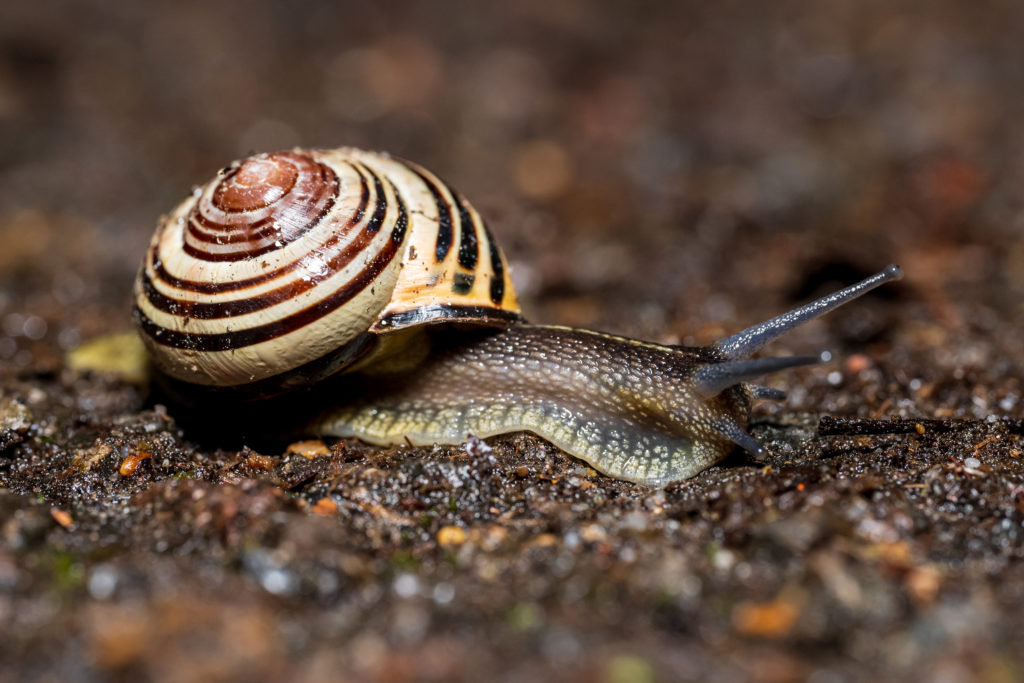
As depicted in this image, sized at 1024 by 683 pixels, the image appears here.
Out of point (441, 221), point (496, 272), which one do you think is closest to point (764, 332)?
point (496, 272)

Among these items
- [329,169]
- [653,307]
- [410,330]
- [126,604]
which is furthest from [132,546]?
[653,307]

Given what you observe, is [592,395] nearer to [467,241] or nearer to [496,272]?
[496,272]

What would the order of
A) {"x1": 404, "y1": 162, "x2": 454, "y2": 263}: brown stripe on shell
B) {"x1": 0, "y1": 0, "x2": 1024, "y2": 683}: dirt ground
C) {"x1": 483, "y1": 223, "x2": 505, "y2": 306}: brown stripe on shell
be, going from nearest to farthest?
{"x1": 0, "y1": 0, "x2": 1024, "y2": 683}: dirt ground, {"x1": 404, "y1": 162, "x2": 454, "y2": 263}: brown stripe on shell, {"x1": 483, "y1": 223, "x2": 505, "y2": 306}: brown stripe on shell

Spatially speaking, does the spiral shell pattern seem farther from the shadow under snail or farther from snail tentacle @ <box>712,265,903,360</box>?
snail tentacle @ <box>712,265,903,360</box>

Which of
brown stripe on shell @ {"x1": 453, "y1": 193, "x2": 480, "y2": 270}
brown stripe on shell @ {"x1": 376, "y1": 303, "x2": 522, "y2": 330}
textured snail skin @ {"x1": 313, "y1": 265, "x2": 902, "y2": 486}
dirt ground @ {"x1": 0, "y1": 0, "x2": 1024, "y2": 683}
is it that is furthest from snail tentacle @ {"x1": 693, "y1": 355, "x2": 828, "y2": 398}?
brown stripe on shell @ {"x1": 453, "y1": 193, "x2": 480, "y2": 270}

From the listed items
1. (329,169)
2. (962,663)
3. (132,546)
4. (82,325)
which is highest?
(329,169)

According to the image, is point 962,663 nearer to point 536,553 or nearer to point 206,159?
point 536,553

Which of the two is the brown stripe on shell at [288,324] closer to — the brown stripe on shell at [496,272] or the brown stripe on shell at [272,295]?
the brown stripe on shell at [272,295]
